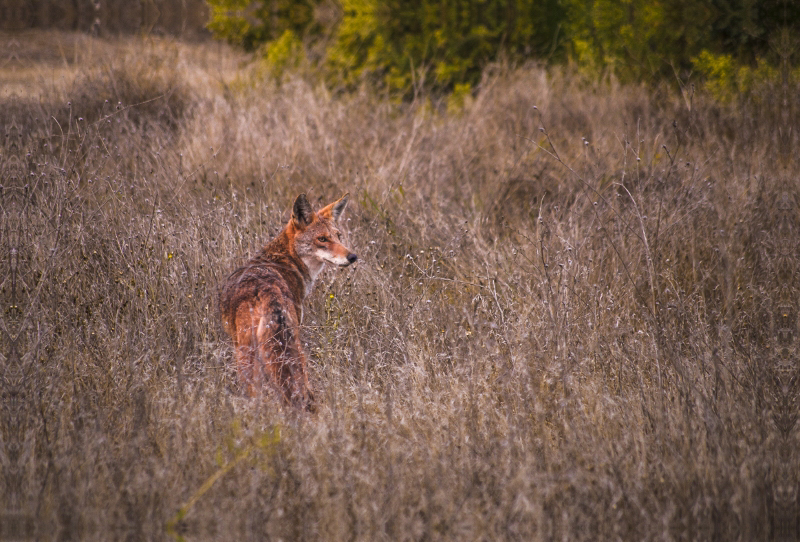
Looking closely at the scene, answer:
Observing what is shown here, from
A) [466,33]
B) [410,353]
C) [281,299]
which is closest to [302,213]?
[281,299]

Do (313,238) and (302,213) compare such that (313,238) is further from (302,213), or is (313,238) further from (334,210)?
(334,210)

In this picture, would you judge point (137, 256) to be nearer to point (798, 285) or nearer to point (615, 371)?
point (615, 371)

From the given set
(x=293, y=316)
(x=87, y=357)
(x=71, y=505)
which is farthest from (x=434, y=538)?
(x=87, y=357)

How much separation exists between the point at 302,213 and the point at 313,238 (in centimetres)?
22

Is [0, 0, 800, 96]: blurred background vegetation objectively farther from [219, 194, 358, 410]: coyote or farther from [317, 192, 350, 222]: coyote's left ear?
[219, 194, 358, 410]: coyote

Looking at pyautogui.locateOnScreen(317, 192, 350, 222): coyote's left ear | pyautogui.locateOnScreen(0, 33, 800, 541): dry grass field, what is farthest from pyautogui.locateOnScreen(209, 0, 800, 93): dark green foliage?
pyautogui.locateOnScreen(317, 192, 350, 222): coyote's left ear

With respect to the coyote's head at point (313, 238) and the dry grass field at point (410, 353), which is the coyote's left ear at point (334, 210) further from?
the dry grass field at point (410, 353)

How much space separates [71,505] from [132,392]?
88 cm

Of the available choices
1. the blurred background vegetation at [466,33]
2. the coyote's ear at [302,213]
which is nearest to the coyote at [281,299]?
the coyote's ear at [302,213]

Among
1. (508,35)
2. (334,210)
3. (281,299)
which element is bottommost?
(334,210)

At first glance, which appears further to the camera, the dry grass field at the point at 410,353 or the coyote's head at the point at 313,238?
the coyote's head at the point at 313,238

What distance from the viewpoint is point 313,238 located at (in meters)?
5.10

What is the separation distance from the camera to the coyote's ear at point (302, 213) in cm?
502

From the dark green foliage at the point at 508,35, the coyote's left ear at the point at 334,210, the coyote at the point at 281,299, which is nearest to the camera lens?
the coyote at the point at 281,299
